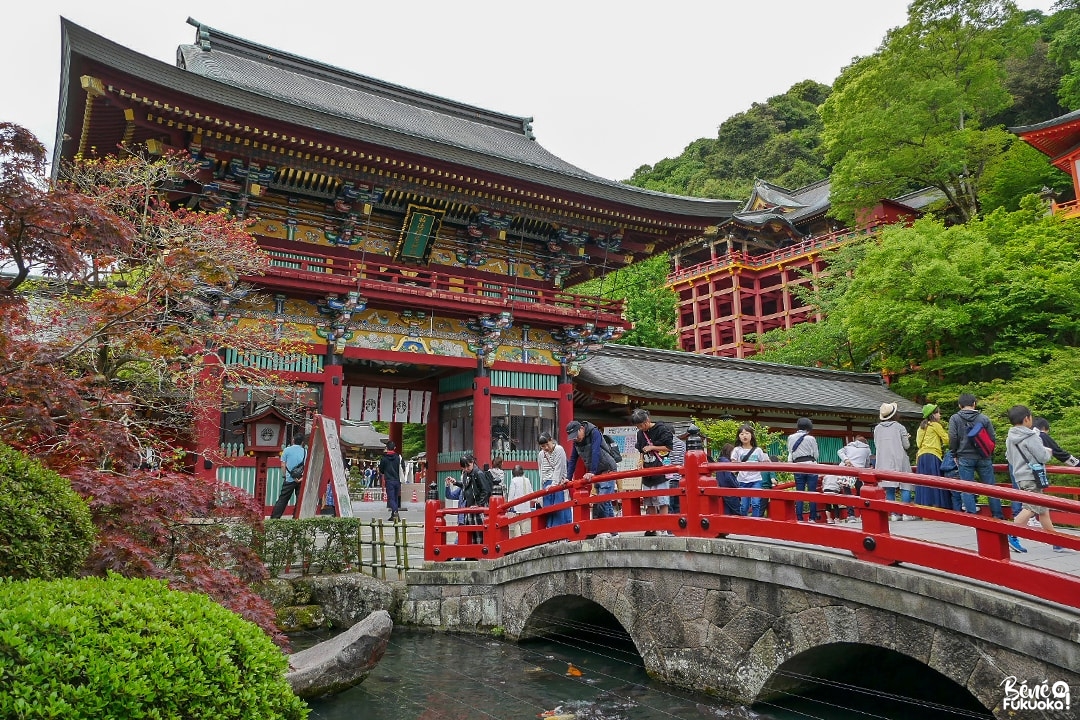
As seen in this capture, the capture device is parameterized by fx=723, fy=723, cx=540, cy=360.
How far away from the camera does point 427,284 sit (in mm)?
15992

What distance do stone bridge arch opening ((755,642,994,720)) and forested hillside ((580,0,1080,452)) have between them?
1075 centimetres

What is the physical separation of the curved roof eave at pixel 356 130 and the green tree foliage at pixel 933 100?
512 inches

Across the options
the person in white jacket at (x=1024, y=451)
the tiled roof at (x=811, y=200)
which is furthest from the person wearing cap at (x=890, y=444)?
the tiled roof at (x=811, y=200)

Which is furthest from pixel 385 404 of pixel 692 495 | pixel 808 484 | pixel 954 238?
pixel 954 238

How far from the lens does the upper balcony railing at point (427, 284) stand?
13.6 metres

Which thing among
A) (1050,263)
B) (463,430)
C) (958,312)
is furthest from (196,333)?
(1050,263)

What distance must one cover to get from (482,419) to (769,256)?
27.3m

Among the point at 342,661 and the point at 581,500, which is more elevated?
Result: the point at 581,500

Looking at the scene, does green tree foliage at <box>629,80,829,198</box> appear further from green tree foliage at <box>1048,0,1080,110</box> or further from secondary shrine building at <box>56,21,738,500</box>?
secondary shrine building at <box>56,21,738,500</box>

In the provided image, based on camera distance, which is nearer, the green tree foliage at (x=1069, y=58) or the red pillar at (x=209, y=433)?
the red pillar at (x=209, y=433)

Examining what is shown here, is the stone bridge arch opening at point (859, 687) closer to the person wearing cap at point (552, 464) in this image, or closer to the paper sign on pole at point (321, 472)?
the person wearing cap at point (552, 464)

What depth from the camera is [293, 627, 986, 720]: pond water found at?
639 centimetres

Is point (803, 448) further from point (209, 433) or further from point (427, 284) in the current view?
point (209, 433)

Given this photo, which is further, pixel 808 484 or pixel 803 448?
pixel 808 484
